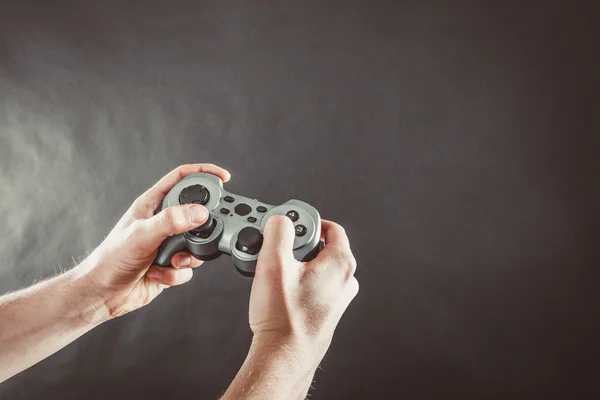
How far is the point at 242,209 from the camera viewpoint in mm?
860

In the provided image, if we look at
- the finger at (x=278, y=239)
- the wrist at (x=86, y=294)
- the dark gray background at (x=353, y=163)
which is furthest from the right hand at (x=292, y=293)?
the dark gray background at (x=353, y=163)

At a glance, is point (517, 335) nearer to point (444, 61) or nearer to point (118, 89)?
point (444, 61)

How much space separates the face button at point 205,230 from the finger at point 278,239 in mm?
137

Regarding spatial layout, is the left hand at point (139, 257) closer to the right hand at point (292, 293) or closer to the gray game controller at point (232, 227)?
the gray game controller at point (232, 227)

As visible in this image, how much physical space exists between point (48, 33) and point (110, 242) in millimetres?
1019

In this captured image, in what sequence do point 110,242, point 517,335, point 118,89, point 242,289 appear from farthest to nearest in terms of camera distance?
point 118,89
point 242,289
point 517,335
point 110,242

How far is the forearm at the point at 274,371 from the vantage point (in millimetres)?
648

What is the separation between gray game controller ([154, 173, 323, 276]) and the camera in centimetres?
80

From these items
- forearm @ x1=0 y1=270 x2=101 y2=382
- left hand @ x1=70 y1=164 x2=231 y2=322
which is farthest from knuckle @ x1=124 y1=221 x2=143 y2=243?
forearm @ x1=0 y1=270 x2=101 y2=382

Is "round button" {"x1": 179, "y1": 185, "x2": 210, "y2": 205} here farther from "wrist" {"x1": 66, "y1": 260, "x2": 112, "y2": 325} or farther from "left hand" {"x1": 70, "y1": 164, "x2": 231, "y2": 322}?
"wrist" {"x1": 66, "y1": 260, "x2": 112, "y2": 325}

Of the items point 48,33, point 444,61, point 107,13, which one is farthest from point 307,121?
point 48,33

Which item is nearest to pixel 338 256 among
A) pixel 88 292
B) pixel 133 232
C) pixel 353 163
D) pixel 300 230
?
pixel 300 230

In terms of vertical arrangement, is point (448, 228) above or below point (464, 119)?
below

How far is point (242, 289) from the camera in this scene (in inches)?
59.1
